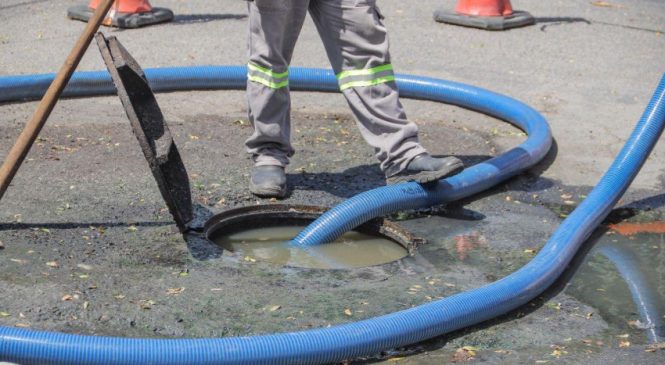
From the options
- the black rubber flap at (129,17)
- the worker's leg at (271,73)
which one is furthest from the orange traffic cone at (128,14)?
the worker's leg at (271,73)

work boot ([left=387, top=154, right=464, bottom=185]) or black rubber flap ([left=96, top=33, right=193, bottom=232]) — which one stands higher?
black rubber flap ([left=96, top=33, right=193, bottom=232])

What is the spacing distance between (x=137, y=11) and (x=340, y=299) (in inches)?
184

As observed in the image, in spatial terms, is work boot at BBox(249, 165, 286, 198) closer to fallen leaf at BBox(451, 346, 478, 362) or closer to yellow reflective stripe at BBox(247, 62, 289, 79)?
yellow reflective stripe at BBox(247, 62, 289, 79)

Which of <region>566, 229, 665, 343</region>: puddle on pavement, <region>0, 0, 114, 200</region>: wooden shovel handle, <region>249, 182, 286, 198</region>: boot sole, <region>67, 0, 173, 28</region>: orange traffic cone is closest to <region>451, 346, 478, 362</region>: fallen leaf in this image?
<region>566, 229, 665, 343</region>: puddle on pavement

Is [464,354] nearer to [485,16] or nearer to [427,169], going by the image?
[427,169]

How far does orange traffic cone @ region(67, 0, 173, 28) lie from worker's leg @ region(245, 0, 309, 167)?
3.04 metres

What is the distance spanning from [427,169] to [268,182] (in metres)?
0.73

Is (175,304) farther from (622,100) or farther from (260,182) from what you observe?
(622,100)

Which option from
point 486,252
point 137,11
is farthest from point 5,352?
point 137,11

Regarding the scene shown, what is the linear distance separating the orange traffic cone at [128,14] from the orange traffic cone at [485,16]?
2193 millimetres

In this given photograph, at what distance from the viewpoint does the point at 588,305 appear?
393 centimetres

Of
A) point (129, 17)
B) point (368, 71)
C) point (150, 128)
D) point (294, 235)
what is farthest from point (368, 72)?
point (129, 17)

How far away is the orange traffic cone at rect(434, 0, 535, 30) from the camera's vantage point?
835 centimetres

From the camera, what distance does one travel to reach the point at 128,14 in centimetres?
787
